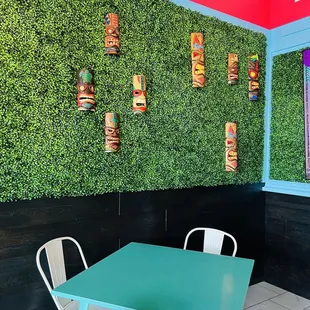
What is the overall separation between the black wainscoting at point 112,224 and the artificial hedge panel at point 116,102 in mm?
101

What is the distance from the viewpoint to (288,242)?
3.14 m

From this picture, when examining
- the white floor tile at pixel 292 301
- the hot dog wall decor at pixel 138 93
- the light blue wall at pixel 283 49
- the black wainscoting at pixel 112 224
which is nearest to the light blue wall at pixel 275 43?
the light blue wall at pixel 283 49

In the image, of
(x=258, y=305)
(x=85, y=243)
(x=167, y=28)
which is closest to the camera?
(x=85, y=243)

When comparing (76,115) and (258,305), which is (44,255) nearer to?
(76,115)

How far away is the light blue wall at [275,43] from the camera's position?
9.73 ft

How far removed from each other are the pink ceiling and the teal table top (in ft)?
7.49

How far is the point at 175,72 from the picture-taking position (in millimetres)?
2656

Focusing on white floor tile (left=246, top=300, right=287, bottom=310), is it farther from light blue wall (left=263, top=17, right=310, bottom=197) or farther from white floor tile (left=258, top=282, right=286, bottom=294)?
light blue wall (left=263, top=17, right=310, bottom=197)

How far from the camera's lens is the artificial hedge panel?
1955 millimetres

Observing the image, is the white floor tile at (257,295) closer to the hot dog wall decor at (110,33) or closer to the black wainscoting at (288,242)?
the black wainscoting at (288,242)

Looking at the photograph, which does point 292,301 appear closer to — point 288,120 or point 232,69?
point 288,120

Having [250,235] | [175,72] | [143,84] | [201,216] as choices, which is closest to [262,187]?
[250,235]

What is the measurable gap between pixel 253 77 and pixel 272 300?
7.14 ft

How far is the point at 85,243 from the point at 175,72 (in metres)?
1.56
